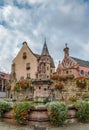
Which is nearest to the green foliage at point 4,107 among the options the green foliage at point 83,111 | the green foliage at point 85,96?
the green foliage at point 83,111

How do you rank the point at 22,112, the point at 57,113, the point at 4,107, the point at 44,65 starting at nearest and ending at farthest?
the point at 57,113 → the point at 22,112 → the point at 4,107 → the point at 44,65

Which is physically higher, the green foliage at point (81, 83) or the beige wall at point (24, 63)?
the beige wall at point (24, 63)

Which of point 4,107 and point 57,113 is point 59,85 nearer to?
point 4,107

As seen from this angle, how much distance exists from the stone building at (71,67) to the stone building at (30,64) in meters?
2.52

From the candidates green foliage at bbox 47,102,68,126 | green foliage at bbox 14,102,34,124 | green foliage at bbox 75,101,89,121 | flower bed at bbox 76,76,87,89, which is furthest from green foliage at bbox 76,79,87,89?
green foliage at bbox 14,102,34,124

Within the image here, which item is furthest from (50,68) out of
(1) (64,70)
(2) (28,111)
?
(2) (28,111)

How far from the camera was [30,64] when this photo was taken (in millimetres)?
49000

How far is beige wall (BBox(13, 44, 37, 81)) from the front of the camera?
48.3 m

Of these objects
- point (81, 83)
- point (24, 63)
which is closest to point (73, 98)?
point (81, 83)

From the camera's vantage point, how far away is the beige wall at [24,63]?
48312mm

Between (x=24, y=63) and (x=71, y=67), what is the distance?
38.1 feet

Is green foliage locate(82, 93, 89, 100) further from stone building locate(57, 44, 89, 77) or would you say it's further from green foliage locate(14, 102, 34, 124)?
stone building locate(57, 44, 89, 77)

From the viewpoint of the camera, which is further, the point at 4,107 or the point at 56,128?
the point at 4,107

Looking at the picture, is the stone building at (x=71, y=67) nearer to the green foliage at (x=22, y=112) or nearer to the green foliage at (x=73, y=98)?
the green foliage at (x=73, y=98)
